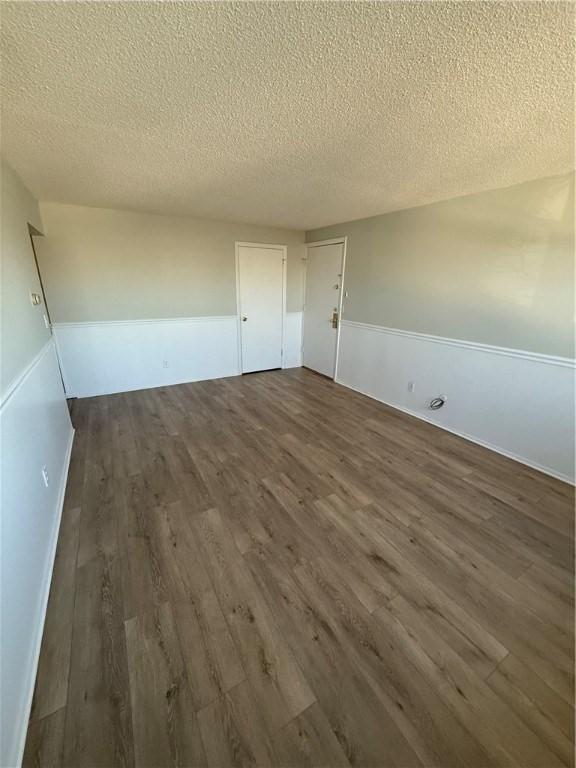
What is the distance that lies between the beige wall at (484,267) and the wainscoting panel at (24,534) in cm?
340

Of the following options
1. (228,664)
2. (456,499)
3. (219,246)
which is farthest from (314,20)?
(219,246)

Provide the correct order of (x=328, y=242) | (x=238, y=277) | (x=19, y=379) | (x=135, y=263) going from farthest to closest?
(x=238, y=277)
(x=328, y=242)
(x=135, y=263)
(x=19, y=379)

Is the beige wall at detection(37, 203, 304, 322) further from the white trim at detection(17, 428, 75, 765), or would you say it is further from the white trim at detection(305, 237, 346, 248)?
the white trim at detection(17, 428, 75, 765)

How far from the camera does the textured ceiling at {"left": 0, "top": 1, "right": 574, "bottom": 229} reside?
0.91 m

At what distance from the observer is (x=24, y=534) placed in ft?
4.32

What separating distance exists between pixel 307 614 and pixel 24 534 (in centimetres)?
132

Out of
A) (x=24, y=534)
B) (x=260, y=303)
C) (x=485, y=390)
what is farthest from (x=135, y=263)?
(x=485, y=390)

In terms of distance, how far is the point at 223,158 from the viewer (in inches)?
77.3

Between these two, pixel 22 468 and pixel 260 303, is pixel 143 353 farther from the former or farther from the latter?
pixel 22 468

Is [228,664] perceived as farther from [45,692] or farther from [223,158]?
[223,158]

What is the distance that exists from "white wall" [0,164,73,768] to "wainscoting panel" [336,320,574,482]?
3.38 metres

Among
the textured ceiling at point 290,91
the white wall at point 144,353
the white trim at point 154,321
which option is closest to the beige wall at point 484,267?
the textured ceiling at point 290,91

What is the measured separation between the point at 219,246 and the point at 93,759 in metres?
4.48

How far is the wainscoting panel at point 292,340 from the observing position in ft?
16.7
